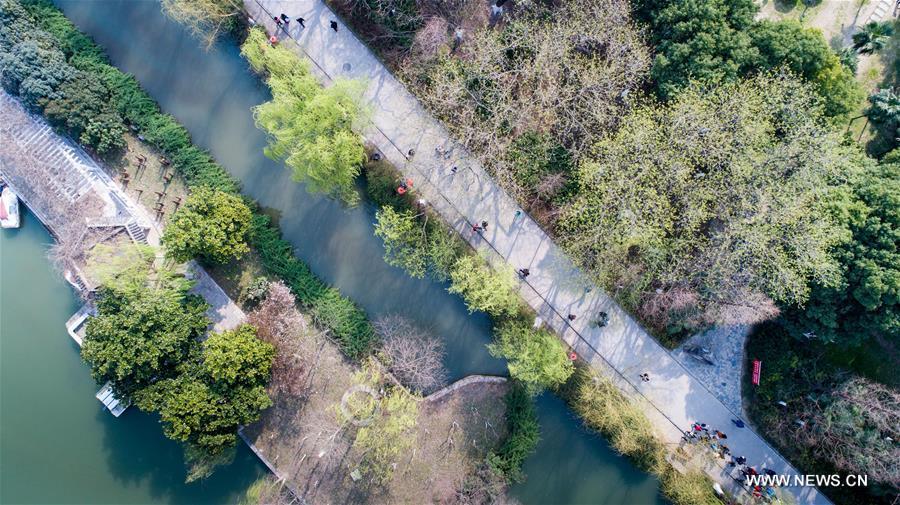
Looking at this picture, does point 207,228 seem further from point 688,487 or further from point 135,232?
point 688,487

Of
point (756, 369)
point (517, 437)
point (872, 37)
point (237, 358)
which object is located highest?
point (872, 37)

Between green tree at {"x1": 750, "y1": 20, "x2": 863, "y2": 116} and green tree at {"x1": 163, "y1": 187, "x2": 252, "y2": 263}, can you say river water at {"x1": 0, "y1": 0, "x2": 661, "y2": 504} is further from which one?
green tree at {"x1": 750, "y1": 20, "x2": 863, "y2": 116}

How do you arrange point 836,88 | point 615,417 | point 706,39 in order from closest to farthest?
point 706,39
point 836,88
point 615,417

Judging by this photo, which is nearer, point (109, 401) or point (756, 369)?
point (756, 369)

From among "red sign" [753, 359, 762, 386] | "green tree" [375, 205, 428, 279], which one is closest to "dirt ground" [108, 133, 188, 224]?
"green tree" [375, 205, 428, 279]

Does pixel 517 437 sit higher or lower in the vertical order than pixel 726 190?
lower

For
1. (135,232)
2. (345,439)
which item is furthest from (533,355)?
(135,232)

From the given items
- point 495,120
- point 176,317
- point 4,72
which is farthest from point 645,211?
point 4,72
